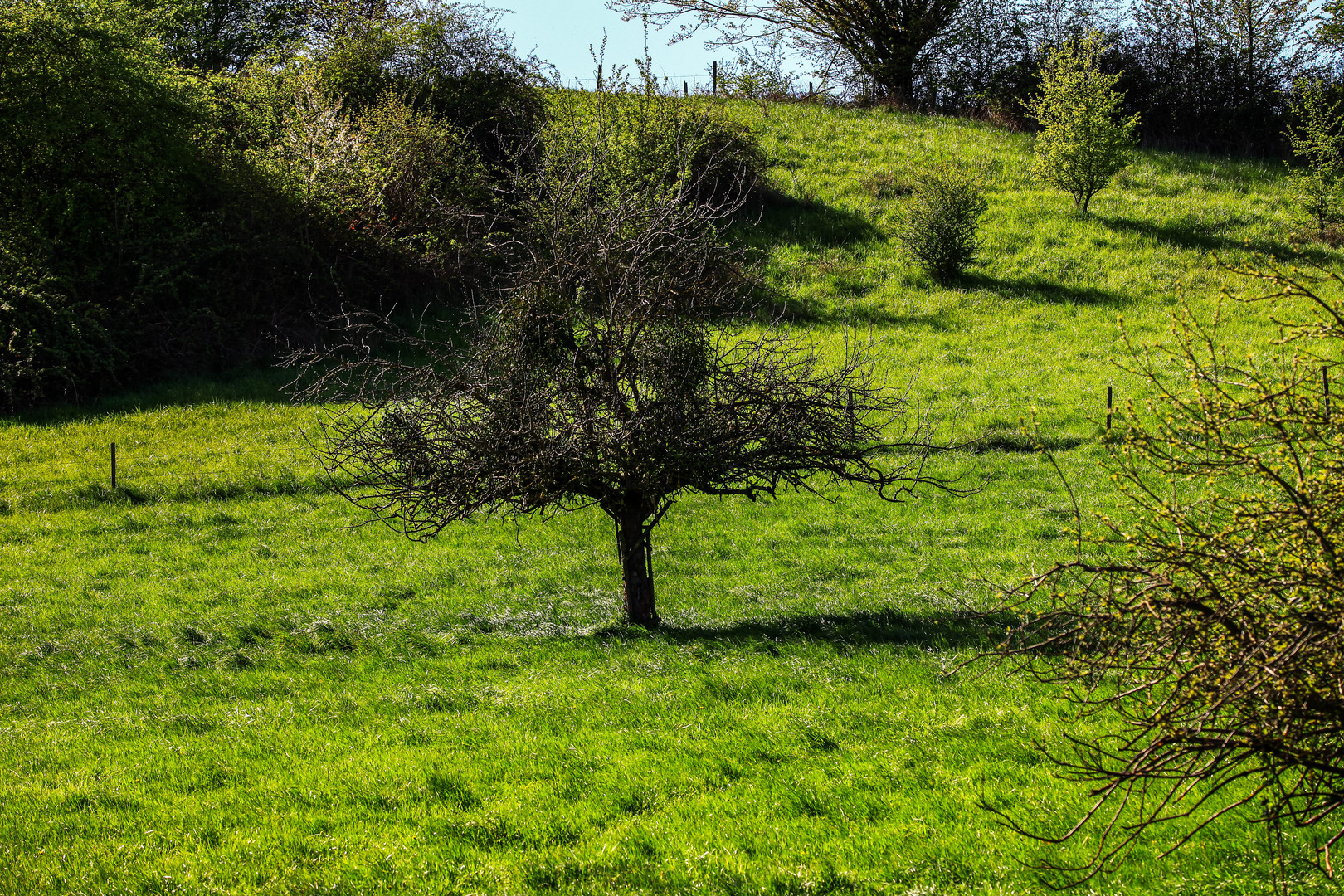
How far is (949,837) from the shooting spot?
6.53 meters

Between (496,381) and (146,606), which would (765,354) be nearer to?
(496,381)

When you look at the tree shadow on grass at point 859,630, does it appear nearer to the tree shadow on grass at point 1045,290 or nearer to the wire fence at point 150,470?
the wire fence at point 150,470

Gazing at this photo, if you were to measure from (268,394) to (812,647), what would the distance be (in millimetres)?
A: 19017

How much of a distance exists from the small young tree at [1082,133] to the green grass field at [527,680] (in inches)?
329

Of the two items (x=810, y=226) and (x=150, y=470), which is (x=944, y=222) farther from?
(x=150, y=470)

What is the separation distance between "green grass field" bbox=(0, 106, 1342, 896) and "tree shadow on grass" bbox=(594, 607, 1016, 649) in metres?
0.06

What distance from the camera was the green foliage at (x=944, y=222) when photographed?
96.9 feet

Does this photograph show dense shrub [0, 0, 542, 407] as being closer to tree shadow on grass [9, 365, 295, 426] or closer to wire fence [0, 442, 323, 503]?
tree shadow on grass [9, 365, 295, 426]

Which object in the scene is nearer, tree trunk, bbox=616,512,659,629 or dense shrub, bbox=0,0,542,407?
tree trunk, bbox=616,512,659,629

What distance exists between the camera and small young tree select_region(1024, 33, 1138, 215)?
104 feet

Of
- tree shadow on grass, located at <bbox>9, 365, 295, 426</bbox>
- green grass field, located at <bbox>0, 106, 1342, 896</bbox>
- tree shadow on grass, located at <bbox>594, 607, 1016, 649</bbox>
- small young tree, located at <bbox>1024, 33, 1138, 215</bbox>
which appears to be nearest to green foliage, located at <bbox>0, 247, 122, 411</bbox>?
tree shadow on grass, located at <bbox>9, 365, 295, 426</bbox>

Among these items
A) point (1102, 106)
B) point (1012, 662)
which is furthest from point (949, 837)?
point (1102, 106)

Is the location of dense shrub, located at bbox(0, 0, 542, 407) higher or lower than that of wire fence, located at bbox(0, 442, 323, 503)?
higher

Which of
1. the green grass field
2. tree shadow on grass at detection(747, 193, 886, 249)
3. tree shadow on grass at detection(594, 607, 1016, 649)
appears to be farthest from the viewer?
tree shadow on grass at detection(747, 193, 886, 249)
